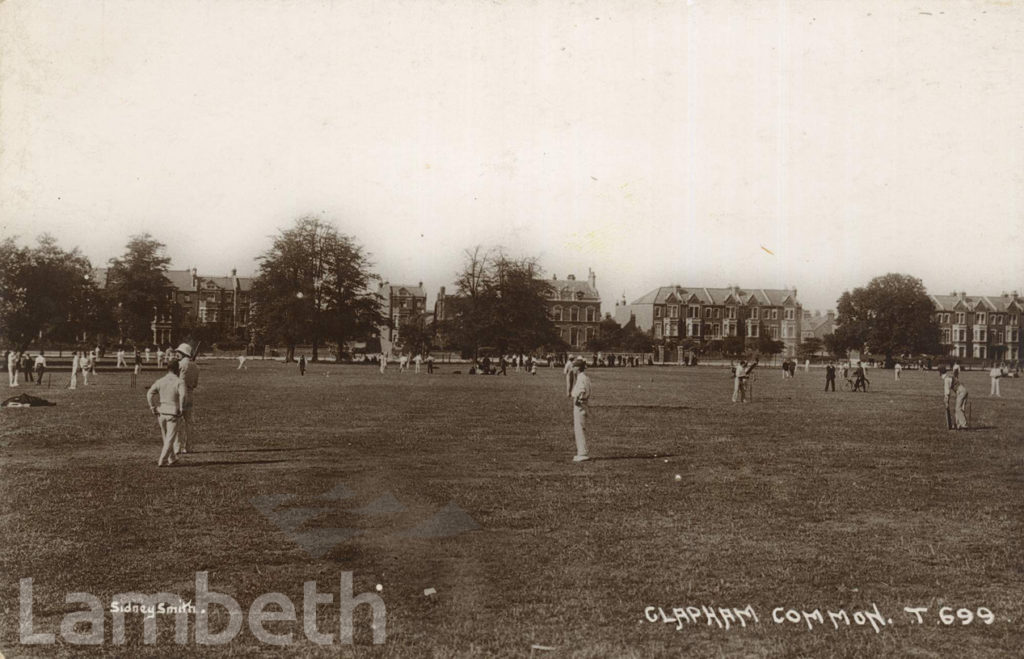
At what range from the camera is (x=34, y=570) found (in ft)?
23.9

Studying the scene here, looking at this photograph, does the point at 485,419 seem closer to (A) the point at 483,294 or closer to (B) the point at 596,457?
(B) the point at 596,457

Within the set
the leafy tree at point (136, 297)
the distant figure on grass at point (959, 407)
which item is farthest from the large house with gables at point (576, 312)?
the distant figure on grass at point (959, 407)

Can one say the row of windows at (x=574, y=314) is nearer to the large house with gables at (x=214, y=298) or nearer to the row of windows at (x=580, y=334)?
the row of windows at (x=580, y=334)

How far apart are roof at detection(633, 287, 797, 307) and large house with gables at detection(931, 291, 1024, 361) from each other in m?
20.3

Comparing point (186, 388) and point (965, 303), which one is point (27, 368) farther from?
point (965, 303)

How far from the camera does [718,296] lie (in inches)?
4427

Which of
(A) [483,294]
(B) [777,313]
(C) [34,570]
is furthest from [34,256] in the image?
(B) [777,313]

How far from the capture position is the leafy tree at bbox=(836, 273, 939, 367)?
182 ft

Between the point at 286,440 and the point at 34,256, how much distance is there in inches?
253

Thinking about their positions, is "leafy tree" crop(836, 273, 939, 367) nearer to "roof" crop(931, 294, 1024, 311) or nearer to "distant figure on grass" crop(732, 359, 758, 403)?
"distant figure on grass" crop(732, 359, 758, 403)

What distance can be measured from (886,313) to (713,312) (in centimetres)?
5570

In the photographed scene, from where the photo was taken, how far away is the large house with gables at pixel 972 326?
294 feet

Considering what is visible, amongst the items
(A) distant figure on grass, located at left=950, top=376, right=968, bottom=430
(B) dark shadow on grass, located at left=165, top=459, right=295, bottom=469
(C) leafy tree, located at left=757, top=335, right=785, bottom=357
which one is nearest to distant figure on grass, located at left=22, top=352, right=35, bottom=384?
(B) dark shadow on grass, located at left=165, top=459, right=295, bottom=469

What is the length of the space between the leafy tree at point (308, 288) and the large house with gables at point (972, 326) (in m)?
64.5
